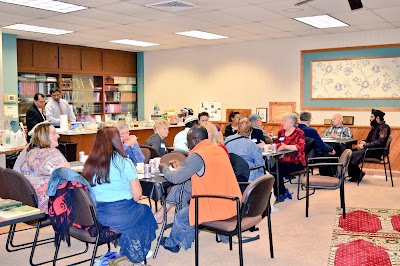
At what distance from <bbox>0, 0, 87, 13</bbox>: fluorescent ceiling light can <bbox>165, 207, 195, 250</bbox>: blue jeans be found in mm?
3767

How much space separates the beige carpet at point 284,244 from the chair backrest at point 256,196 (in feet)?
2.33

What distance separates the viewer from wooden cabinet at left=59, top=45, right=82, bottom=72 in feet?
35.0

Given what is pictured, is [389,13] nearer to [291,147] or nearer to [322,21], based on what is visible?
[322,21]

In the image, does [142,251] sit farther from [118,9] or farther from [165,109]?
[165,109]

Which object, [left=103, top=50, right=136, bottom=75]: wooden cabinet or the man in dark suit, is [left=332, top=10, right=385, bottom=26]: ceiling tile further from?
[left=103, top=50, right=136, bottom=75]: wooden cabinet

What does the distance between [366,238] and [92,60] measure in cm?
840

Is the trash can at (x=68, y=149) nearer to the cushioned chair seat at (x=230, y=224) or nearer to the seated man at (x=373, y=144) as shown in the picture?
the seated man at (x=373, y=144)

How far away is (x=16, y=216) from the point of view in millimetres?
2676

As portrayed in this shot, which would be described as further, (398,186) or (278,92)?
(278,92)

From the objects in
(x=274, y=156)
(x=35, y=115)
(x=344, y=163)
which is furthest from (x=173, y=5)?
(x=35, y=115)

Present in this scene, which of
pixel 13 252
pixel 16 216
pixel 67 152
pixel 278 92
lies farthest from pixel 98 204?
pixel 278 92

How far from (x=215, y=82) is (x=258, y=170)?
5916mm

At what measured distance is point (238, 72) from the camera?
35.5 feet

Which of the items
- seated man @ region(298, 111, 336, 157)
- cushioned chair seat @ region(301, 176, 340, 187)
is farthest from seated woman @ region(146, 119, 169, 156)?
seated man @ region(298, 111, 336, 157)
